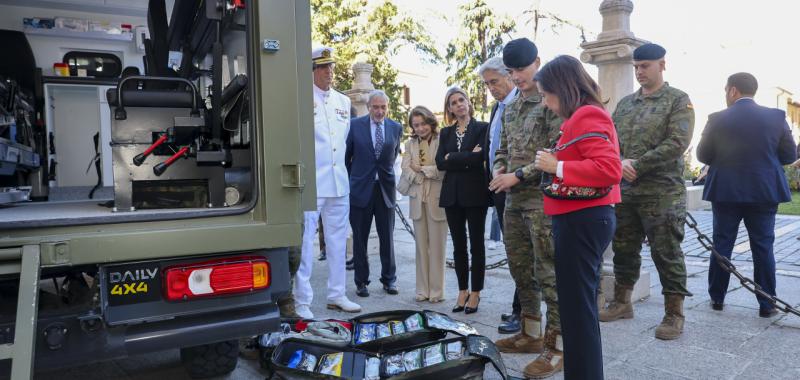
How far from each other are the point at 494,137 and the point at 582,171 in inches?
67.1

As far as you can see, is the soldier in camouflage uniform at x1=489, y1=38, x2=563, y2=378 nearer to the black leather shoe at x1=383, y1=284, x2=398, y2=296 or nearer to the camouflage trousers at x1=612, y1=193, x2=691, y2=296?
the camouflage trousers at x1=612, y1=193, x2=691, y2=296

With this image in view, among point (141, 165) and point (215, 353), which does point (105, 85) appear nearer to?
point (141, 165)

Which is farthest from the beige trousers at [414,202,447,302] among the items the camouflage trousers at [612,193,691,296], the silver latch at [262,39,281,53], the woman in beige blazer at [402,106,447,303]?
the silver latch at [262,39,281,53]

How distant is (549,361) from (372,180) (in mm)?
2349

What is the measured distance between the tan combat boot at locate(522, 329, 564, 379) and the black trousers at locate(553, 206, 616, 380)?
0.53 m

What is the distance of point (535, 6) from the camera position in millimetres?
18188

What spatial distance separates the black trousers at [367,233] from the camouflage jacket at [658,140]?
2.01 meters

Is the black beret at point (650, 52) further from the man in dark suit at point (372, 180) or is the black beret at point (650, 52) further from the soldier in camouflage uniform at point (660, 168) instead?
the man in dark suit at point (372, 180)

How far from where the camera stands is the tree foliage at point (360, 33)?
1797 cm

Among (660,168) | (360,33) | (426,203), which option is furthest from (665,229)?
(360,33)

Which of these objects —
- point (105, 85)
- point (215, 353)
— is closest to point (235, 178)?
point (215, 353)

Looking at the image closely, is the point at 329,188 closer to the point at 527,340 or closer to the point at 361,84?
the point at 527,340

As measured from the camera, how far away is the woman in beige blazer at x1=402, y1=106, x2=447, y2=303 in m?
4.55

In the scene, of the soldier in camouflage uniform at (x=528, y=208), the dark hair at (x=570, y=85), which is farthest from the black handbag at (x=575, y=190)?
the soldier in camouflage uniform at (x=528, y=208)
